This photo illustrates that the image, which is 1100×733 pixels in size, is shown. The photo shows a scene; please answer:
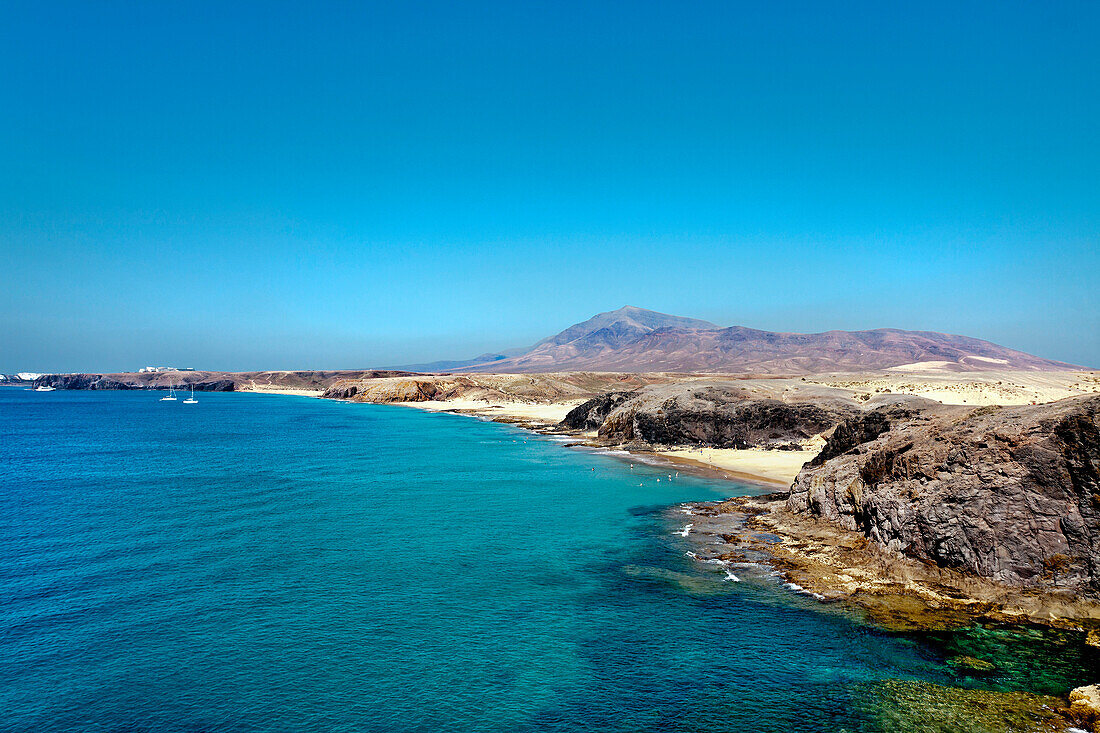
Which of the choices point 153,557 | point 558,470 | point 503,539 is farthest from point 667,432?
point 153,557

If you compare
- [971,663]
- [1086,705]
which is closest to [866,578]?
[971,663]

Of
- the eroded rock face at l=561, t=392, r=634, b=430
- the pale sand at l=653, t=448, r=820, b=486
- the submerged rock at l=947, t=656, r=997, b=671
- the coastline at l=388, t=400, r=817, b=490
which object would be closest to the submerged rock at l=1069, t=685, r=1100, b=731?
the submerged rock at l=947, t=656, r=997, b=671

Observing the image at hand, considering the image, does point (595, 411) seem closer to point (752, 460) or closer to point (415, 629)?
point (752, 460)

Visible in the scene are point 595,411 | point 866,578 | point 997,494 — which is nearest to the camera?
point 997,494

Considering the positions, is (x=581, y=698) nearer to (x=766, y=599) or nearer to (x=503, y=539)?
(x=766, y=599)

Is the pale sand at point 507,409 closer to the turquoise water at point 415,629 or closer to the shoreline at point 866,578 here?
the shoreline at point 866,578

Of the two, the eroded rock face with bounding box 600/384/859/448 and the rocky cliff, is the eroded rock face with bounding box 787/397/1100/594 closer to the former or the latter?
the rocky cliff
